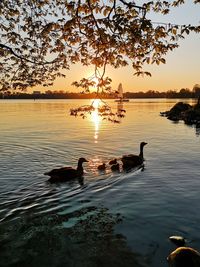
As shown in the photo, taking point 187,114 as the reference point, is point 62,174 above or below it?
below

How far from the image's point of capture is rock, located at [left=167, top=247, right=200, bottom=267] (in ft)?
29.5

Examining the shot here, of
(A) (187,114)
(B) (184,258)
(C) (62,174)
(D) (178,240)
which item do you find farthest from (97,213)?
(A) (187,114)

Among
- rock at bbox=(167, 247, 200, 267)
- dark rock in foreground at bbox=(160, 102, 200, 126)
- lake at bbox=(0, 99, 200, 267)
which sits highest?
dark rock in foreground at bbox=(160, 102, 200, 126)

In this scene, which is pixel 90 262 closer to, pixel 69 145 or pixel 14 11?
pixel 14 11

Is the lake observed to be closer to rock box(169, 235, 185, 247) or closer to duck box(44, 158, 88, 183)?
rock box(169, 235, 185, 247)

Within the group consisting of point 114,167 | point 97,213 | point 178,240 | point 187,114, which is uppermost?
point 187,114

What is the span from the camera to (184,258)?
30.0 feet

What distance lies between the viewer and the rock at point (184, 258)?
8.99 metres

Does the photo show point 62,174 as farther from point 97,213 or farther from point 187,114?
point 187,114

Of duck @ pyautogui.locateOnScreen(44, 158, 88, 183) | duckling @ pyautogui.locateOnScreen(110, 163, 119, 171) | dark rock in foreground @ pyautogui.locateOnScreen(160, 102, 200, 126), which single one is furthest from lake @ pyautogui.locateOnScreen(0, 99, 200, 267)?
dark rock in foreground @ pyautogui.locateOnScreen(160, 102, 200, 126)

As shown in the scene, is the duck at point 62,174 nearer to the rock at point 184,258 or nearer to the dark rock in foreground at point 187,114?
the rock at point 184,258

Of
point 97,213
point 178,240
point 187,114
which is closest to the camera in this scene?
point 178,240

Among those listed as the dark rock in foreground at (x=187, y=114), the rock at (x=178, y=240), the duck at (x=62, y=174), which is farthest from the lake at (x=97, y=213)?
the dark rock in foreground at (x=187, y=114)

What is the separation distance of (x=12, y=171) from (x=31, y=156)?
5139 millimetres
